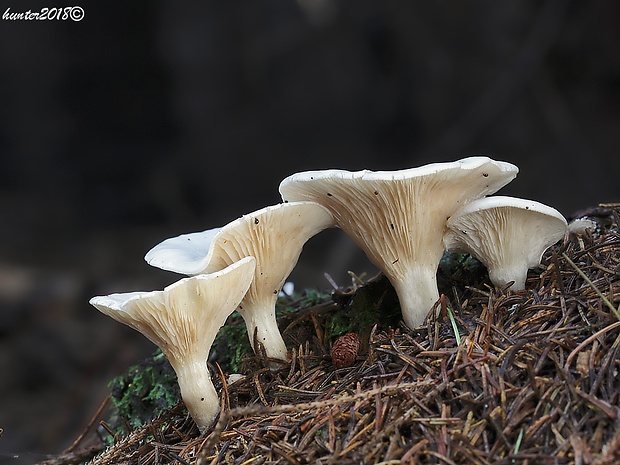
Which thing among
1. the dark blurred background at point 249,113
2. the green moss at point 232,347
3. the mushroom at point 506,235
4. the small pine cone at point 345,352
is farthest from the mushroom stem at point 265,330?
the dark blurred background at point 249,113

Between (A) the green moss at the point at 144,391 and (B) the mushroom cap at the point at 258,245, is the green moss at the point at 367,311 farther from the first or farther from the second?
(A) the green moss at the point at 144,391

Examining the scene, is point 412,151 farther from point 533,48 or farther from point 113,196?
point 113,196

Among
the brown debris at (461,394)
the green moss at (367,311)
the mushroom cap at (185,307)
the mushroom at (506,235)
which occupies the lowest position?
the brown debris at (461,394)

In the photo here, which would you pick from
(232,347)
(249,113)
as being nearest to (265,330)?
(232,347)

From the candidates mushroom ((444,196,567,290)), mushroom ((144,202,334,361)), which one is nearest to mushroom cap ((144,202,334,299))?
mushroom ((144,202,334,361))

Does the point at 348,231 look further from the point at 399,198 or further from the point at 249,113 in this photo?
the point at 249,113

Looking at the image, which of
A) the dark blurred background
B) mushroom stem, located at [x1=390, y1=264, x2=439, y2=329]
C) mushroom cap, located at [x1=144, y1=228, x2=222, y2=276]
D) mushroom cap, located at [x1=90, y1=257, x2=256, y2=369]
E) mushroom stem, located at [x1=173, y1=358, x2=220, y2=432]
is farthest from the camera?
the dark blurred background

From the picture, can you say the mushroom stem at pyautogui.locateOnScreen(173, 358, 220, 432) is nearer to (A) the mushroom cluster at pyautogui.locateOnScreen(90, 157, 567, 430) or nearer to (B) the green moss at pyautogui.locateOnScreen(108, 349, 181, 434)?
(A) the mushroom cluster at pyautogui.locateOnScreen(90, 157, 567, 430)

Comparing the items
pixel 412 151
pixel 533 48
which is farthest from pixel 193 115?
pixel 533 48
